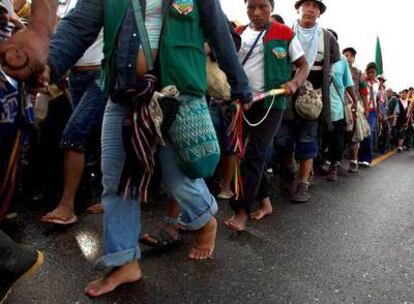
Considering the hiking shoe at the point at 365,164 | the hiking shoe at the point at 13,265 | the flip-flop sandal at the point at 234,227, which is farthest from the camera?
the hiking shoe at the point at 365,164

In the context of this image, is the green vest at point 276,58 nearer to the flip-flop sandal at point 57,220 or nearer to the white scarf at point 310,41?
the white scarf at point 310,41

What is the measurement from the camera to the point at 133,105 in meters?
2.29

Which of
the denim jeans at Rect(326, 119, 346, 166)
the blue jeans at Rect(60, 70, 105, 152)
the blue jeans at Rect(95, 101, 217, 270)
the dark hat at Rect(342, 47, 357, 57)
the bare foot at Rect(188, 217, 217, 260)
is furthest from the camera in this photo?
the dark hat at Rect(342, 47, 357, 57)

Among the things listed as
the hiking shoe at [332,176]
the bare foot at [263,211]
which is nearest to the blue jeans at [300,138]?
the bare foot at [263,211]

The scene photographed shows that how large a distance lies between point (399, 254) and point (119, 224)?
75.4 inches

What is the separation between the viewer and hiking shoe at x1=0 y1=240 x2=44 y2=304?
5.14ft

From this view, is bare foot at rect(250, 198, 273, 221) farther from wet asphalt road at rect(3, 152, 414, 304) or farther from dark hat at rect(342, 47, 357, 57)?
dark hat at rect(342, 47, 357, 57)

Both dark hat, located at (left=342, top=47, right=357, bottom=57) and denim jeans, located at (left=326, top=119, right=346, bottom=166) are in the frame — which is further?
dark hat, located at (left=342, top=47, right=357, bottom=57)

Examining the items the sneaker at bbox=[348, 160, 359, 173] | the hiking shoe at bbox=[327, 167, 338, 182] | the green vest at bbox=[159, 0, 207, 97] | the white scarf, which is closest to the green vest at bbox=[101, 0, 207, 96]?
the green vest at bbox=[159, 0, 207, 97]

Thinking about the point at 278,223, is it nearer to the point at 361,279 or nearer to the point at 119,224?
the point at 361,279

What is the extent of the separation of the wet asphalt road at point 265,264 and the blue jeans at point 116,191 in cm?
19

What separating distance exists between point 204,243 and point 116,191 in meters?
0.71

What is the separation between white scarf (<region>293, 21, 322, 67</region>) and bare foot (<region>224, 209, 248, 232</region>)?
5.92 feet

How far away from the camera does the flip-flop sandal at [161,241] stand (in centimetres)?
302
